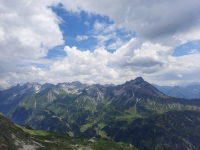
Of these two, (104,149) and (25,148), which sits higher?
(25,148)

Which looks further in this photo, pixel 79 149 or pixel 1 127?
pixel 79 149

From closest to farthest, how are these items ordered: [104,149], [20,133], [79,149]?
[20,133], [79,149], [104,149]

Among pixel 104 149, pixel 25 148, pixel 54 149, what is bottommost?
pixel 104 149

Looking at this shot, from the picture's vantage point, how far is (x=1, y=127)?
354 ft

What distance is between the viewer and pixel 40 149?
118 metres

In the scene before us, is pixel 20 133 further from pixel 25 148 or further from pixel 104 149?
pixel 104 149

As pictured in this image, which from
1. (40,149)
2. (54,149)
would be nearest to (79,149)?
(54,149)

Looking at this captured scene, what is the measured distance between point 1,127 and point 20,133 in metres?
26.3

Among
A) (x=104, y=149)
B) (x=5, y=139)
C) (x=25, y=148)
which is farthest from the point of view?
(x=104, y=149)

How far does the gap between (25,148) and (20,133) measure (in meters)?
28.0

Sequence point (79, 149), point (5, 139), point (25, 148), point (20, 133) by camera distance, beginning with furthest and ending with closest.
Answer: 1. point (79, 149)
2. point (20, 133)
3. point (25, 148)
4. point (5, 139)

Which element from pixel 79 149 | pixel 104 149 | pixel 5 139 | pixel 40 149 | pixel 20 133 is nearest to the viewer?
pixel 5 139

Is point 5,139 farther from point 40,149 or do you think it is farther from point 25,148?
point 40,149

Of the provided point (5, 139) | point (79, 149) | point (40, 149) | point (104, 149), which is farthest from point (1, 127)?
point (104, 149)
